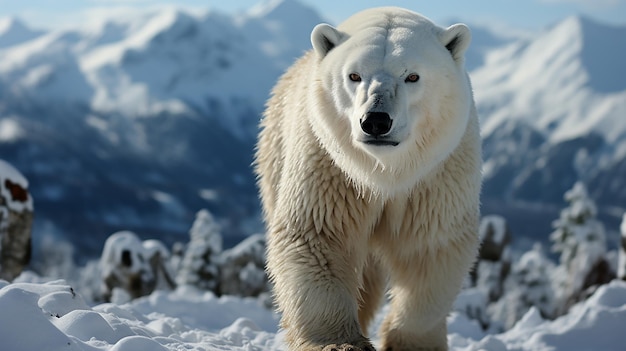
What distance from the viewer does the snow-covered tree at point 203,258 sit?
26.0 metres

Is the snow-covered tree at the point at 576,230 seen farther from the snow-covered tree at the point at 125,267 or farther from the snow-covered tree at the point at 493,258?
the snow-covered tree at the point at 125,267

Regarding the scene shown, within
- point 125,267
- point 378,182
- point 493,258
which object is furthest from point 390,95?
point 493,258

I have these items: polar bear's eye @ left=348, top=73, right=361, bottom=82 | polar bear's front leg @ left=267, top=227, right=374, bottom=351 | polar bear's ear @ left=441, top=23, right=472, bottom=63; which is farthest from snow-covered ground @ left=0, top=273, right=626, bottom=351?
polar bear's ear @ left=441, top=23, right=472, bottom=63

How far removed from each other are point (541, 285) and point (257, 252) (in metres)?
13.7

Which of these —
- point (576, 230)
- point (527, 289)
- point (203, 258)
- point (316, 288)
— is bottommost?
point (316, 288)

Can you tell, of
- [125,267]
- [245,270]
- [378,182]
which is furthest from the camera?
[245,270]

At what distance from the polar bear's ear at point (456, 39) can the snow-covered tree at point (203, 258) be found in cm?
2066

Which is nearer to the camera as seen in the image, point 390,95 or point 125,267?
point 390,95

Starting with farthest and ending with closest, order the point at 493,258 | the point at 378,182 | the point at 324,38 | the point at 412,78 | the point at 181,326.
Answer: the point at 493,258 → the point at 181,326 → the point at 324,38 → the point at 378,182 → the point at 412,78

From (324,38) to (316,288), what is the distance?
1875mm

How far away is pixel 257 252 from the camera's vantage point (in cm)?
2511

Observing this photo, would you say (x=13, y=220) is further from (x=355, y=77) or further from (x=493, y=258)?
(x=493, y=258)

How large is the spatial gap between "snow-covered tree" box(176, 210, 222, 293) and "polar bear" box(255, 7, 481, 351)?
65.1ft

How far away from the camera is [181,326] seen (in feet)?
23.5
